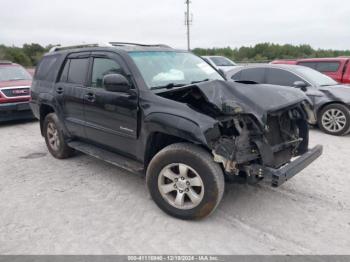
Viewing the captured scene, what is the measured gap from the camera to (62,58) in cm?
554

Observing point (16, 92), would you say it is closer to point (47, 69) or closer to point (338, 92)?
point (47, 69)

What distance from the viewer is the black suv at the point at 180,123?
339cm

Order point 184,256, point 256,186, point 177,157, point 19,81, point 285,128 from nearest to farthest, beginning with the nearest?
point 184,256
point 177,157
point 285,128
point 256,186
point 19,81

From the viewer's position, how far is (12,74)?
9742 mm

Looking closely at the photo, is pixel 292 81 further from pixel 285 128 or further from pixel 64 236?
pixel 64 236

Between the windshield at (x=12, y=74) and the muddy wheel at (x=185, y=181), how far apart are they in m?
7.42

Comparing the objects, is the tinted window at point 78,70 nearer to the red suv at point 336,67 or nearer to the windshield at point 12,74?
the windshield at point 12,74

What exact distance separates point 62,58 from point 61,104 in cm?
79

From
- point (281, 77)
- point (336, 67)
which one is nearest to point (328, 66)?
point (336, 67)

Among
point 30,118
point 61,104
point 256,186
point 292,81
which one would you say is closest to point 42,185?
point 61,104

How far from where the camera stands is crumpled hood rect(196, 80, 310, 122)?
3.42 m

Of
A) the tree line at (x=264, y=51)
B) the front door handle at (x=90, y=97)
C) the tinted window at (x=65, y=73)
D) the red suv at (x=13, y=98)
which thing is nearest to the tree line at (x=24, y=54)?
the tree line at (x=264, y=51)

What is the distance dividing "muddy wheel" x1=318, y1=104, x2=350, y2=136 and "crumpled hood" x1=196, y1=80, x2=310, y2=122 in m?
4.15

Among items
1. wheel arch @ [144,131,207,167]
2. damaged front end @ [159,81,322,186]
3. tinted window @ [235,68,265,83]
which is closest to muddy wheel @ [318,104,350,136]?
tinted window @ [235,68,265,83]
